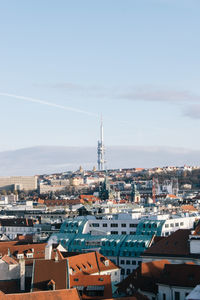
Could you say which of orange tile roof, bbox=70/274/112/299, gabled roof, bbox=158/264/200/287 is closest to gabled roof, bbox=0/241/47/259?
orange tile roof, bbox=70/274/112/299

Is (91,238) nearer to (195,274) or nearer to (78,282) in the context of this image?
(78,282)

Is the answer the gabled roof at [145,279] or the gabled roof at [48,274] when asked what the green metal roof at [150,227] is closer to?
the gabled roof at [145,279]

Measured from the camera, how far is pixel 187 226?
106 meters

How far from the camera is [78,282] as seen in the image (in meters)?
63.6

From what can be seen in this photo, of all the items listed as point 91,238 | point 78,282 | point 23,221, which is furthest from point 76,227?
point 78,282

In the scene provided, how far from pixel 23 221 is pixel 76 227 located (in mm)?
32359

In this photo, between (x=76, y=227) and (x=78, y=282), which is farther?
(x=76, y=227)

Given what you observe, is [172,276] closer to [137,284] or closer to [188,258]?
[137,284]

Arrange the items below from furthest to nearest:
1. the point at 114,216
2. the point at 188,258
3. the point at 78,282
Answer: the point at 114,216 < the point at 188,258 < the point at 78,282

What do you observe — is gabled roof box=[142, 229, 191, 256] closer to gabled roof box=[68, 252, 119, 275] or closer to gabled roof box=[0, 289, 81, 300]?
gabled roof box=[68, 252, 119, 275]

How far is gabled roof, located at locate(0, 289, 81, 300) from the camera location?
1987 inches

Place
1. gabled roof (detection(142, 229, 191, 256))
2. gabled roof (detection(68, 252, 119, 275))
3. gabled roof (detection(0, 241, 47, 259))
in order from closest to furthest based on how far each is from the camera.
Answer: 1. gabled roof (detection(68, 252, 119, 275))
2. gabled roof (detection(142, 229, 191, 256))
3. gabled roof (detection(0, 241, 47, 259))

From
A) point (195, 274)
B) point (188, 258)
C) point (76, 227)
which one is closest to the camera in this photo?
point (195, 274)

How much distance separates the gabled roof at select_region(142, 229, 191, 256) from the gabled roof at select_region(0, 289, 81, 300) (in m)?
24.3
